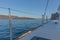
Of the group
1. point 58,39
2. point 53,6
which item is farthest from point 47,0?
point 58,39

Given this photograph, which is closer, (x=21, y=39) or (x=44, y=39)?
(x=44, y=39)

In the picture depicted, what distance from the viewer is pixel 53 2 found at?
517 centimetres

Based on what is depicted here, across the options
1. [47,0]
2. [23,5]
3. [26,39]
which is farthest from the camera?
[23,5]

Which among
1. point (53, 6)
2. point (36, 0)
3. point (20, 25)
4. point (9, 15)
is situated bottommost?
point (20, 25)

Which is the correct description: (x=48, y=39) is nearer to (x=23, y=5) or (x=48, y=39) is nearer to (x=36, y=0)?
(x=36, y=0)

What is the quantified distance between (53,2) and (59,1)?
0.42 m

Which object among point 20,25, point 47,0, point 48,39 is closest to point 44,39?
point 48,39

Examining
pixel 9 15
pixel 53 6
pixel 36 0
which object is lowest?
pixel 9 15

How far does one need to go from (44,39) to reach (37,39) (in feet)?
0.57

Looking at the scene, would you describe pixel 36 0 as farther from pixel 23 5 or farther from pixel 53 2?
pixel 23 5

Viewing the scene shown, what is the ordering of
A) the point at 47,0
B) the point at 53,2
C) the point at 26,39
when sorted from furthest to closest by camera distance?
the point at 53,2 → the point at 47,0 → the point at 26,39

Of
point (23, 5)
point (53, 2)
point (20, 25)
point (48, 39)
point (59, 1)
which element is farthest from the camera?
point (20, 25)

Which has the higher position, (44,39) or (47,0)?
(47,0)

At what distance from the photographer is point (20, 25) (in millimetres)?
10883
